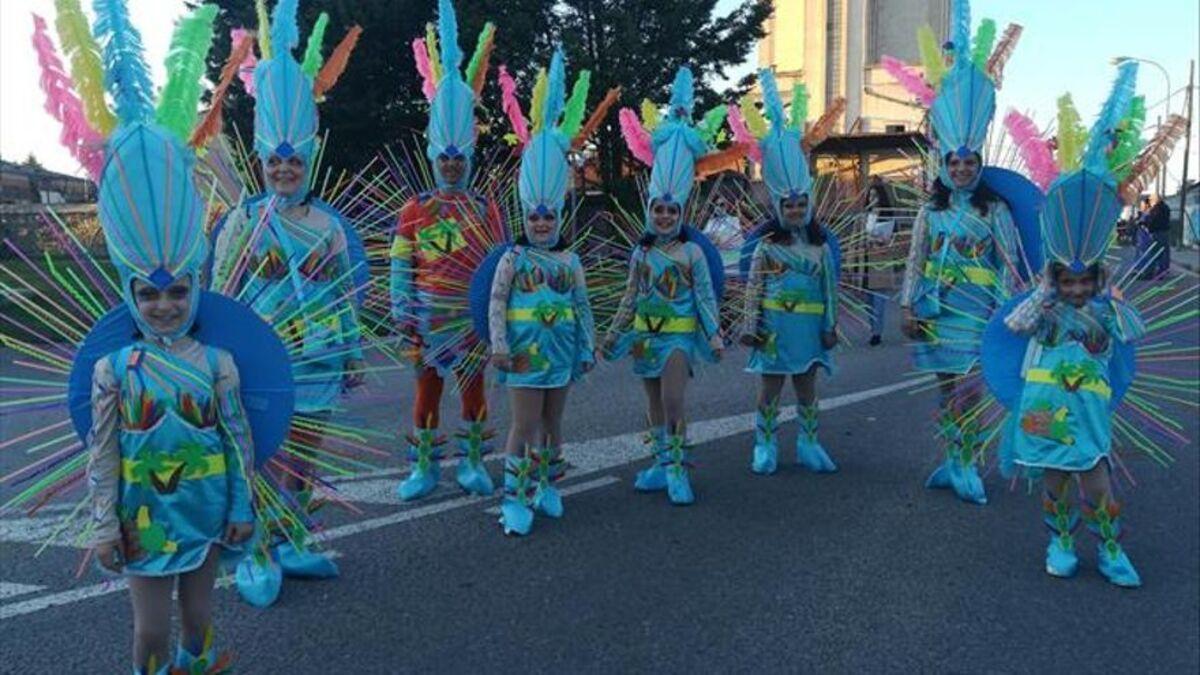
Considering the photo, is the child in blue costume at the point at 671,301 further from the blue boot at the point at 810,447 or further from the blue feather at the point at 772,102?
the blue boot at the point at 810,447

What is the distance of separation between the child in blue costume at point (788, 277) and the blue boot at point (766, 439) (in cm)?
24

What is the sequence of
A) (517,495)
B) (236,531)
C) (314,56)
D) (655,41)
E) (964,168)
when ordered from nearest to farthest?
(236,531)
(314,56)
(517,495)
(964,168)
(655,41)

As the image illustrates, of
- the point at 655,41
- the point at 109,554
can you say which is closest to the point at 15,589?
the point at 109,554

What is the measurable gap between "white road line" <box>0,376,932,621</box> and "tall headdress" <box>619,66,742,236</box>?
1636mm

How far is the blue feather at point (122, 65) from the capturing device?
99.0 inches

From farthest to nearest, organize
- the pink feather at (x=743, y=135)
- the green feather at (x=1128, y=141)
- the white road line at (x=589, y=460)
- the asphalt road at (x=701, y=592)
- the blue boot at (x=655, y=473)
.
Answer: the pink feather at (x=743, y=135) → the blue boot at (x=655, y=473) → the green feather at (x=1128, y=141) → the white road line at (x=589, y=460) → the asphalt road at (x=701, y=592)

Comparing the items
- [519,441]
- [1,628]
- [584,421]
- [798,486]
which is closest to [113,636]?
[1,628]

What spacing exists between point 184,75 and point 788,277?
3.48 m

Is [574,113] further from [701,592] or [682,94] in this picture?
[701,592]

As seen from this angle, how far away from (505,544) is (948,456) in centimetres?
245

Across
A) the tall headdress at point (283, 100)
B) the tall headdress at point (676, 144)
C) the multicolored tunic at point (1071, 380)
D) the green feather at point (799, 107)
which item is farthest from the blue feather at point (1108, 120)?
the tall headdress at point (283, 100)

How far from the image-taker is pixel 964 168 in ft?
16.0

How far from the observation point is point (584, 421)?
7078mm

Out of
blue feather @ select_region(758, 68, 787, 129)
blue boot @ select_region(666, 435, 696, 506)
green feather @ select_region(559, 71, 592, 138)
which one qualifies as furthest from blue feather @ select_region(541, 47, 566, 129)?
blue boot @ select_region(666, 435, 696, 506)
